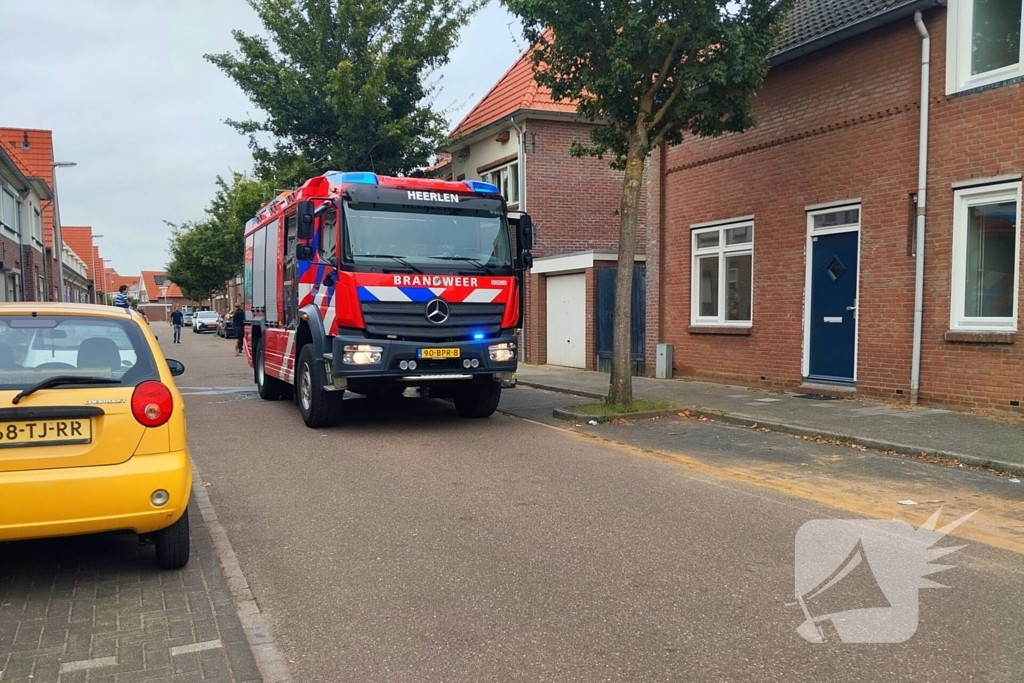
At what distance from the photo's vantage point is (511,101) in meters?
21.0

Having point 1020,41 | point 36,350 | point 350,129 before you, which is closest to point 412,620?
point 36,350

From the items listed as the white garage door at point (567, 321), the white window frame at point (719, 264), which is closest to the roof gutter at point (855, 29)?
the white window frame at point (719, 264)

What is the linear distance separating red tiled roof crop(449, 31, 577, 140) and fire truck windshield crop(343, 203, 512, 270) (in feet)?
32.0

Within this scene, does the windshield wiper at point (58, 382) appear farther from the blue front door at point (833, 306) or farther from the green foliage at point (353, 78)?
the green foliage at point (353, 78)

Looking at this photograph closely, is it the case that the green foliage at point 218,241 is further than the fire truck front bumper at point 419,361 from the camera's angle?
Yes

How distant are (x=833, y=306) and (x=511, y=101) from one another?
38.5 ft

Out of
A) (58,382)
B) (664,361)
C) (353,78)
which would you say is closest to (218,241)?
(353,78)

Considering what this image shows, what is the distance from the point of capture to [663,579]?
4.53 m

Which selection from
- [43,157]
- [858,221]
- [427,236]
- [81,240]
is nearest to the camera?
[427,236]

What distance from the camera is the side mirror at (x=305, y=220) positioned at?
955 centimetres

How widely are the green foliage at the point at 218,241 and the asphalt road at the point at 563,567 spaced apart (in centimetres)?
1988

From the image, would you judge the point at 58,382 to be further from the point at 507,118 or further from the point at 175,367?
the point at 507,118

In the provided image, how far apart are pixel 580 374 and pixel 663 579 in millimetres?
12363

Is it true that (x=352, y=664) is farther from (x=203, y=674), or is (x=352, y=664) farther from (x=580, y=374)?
(x=580, y=374)
